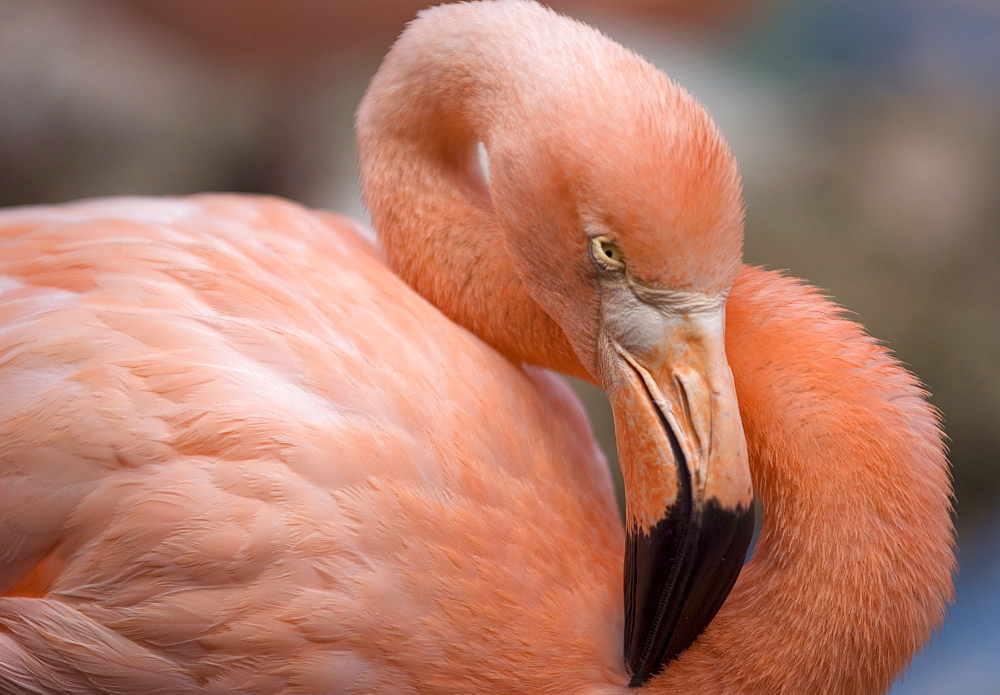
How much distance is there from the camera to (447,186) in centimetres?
139

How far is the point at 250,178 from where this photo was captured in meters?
3.06

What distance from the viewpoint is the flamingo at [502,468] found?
1015mm

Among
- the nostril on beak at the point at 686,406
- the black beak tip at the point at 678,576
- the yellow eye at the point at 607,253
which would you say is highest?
the yellow eye at the point at 607,253

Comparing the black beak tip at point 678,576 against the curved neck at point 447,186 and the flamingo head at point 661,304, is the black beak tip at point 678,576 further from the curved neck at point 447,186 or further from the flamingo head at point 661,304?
the curved neck at point 447,186

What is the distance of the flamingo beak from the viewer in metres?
0.99

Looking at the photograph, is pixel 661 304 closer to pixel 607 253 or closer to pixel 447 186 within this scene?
pixel 607 253

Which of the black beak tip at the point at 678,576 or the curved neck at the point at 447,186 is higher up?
the curved neck at the point at 447,186

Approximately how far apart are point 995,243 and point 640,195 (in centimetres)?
154

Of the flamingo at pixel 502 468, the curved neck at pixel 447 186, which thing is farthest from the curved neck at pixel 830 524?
the curved neck at pixel 447 186

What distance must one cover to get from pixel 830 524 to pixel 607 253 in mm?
465

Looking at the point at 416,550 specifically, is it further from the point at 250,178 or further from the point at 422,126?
the point at 250,178

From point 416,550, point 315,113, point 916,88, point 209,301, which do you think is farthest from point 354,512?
point 315,113

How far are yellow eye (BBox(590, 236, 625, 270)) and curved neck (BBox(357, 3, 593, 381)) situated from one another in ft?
0.76

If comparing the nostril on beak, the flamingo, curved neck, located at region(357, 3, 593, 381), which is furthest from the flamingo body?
the nostril on beak
